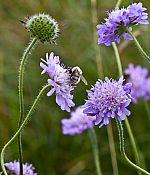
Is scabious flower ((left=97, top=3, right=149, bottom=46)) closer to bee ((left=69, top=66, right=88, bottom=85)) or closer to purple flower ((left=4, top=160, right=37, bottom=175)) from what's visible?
bee ((left=69, top=66, right=88, bottom=85))

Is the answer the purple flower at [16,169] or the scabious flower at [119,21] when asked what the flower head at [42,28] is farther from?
the purple flower at [16,169]

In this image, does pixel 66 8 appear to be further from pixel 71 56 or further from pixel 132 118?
pixel 132 118

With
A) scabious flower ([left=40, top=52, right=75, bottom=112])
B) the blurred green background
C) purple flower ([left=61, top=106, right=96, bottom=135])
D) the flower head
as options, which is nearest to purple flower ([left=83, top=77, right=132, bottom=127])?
scabious flower ([left=40, top=52, right=75, bottom=112])

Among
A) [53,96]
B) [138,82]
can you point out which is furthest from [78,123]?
[53,96]

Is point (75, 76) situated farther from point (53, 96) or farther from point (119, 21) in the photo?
point (53, 96)

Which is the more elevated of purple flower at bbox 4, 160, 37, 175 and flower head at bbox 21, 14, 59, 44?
flower head at bbox 21, 14, 59, 44
